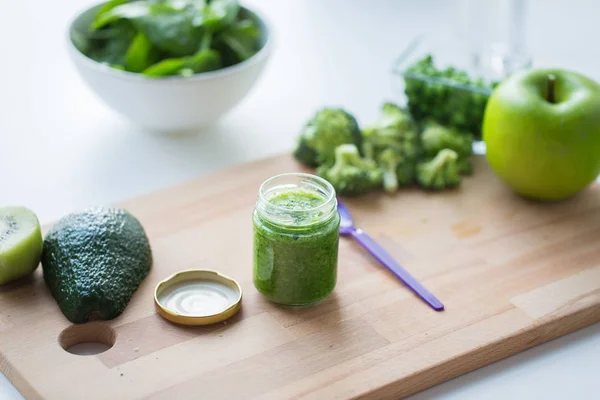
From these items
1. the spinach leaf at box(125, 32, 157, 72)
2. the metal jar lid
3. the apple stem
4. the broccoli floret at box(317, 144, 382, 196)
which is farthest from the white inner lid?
the apple stem

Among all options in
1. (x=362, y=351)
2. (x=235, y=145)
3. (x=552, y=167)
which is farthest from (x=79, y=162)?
(x=552, y=167)

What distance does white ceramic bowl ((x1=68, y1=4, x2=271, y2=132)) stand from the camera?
6.95ft

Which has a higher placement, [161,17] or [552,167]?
[161,17]

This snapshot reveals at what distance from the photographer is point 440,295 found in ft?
5.79

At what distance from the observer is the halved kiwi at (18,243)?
170 cm

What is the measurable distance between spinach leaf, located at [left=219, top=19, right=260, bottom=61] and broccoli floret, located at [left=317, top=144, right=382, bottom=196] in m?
0.38

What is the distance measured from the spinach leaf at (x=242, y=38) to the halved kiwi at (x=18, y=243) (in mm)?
750

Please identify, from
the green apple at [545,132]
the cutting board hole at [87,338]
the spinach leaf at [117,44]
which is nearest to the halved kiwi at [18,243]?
the cutting board hole at [87,338]

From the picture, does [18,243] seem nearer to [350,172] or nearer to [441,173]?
[350,172]

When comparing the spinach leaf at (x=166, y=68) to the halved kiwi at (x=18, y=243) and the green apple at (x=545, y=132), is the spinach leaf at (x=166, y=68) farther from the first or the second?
the green apple at (x=545, y=132)

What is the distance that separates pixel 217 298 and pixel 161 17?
0.82 metres

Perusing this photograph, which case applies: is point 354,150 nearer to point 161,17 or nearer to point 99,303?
point 161,17

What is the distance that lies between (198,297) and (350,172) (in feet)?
1.67

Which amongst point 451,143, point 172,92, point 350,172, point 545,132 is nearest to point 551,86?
point 545,132
